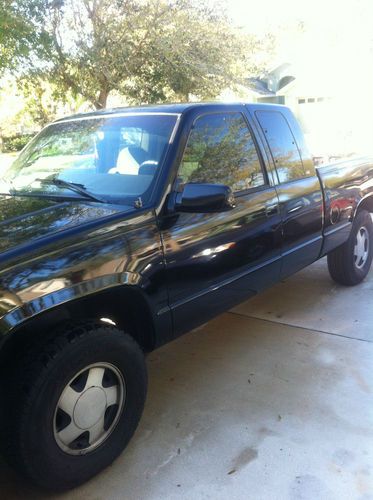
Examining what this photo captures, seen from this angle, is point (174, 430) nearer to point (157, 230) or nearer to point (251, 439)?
point (251, 439)

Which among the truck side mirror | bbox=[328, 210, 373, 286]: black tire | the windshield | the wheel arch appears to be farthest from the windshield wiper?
bbox=[328, 210, 373, 286]: black tire

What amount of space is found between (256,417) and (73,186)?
69.7 inches

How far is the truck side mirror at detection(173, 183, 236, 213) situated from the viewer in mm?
2678

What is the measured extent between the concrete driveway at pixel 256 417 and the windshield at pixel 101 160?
139 centimetres

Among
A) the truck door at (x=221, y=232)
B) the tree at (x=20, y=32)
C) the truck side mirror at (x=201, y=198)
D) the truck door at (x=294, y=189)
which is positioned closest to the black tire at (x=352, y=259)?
the truck door at (x=294, y=189)

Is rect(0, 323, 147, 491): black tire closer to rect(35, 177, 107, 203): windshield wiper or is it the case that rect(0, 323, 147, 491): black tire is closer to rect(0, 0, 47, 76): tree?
rect(35, 177, 107, 203): windshield wiper

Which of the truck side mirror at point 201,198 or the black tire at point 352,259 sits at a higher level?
the truck side mirror at point 201,198

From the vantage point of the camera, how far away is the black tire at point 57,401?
212 centimetres

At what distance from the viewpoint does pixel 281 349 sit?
151 inches

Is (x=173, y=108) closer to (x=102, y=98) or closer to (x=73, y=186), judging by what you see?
(x=73, y=186)

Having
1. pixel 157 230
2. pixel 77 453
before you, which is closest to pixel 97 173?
pixel 157 230

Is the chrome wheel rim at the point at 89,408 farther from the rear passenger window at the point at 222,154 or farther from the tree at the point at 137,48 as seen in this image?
the tree at the point at 137,48

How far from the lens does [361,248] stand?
5113 mm

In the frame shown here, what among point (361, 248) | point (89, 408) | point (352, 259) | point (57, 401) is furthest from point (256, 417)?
point (361, 248)
